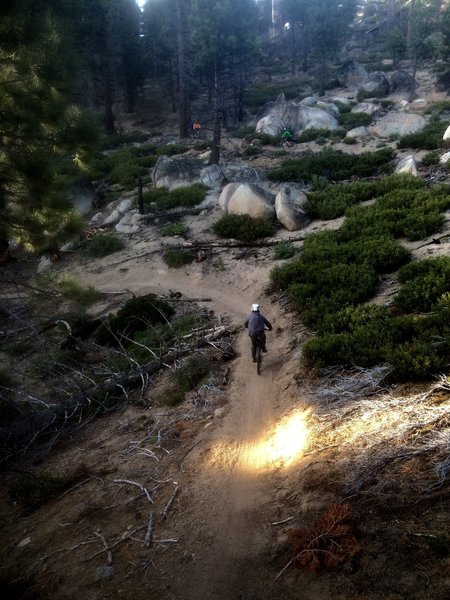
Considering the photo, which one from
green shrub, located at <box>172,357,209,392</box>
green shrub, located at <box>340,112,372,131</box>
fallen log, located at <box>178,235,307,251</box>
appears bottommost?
green shrub, located at <box>172,357,209,392</box>

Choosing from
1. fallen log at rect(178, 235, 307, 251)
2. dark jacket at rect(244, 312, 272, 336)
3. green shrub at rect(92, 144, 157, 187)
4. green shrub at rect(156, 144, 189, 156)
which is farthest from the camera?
green shrub at rect(156, 144, 189, 156)

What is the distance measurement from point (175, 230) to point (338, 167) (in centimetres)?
1066

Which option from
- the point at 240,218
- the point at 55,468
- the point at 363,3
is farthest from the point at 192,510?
the point at 363,3

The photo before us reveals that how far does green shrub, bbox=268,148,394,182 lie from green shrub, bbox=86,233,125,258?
9932mm

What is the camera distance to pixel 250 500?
6.35 m

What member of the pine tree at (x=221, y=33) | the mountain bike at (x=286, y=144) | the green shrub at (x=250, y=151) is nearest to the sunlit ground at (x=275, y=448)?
the green shrub at (x=250, y=151)

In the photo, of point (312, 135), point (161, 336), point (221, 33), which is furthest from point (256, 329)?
point (221, 33)

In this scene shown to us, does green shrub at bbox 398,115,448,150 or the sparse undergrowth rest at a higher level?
green shrub at bbox 398,115,448,150

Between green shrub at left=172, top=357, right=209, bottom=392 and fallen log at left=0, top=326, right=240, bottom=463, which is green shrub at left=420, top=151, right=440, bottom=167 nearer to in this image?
fallen log at left=0, top=326, right=240, bottom=463

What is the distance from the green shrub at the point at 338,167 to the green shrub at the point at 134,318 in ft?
43.6

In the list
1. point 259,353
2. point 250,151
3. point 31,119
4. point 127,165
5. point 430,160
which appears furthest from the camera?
point 250,151

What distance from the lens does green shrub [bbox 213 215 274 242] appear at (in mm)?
18297

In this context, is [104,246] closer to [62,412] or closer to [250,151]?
[62,412]

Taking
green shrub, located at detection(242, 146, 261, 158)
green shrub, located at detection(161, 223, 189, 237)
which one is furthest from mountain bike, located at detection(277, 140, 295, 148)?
green shrub, located at detection(161, 223, 189, 237)
